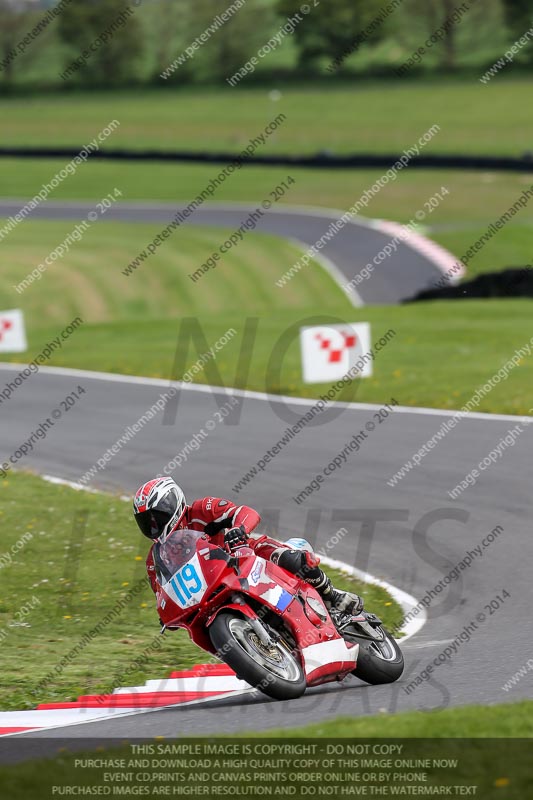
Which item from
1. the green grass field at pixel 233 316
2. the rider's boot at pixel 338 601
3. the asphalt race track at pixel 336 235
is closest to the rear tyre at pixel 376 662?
the rider's boot at pixel 338 601

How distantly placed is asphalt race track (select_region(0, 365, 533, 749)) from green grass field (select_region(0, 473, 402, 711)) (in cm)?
35

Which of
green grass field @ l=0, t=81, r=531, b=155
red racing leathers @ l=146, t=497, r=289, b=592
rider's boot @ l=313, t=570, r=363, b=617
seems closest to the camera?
red racing leathers @ l=146, t=497, r=289, b=592

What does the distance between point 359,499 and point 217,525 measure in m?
5.76

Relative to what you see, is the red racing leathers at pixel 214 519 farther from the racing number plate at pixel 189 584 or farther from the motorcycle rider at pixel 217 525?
the racing number plate at pixel 189 584

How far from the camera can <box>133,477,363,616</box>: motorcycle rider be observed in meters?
7.82

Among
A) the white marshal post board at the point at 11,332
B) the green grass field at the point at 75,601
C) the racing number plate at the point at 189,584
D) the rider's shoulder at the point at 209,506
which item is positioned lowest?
the white marshal post board at the point at 11,332

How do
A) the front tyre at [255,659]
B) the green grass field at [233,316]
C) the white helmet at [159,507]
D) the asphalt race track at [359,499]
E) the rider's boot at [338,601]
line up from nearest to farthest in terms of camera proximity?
the front tyre at [255,659] → the asphalt race track at [359,499] → the white helmet at [159,507] → the rider's boot at [338,601] → the green grass field at [233,316]

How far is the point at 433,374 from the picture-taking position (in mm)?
20875

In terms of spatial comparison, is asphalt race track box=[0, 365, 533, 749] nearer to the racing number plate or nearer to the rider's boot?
the rider's boot

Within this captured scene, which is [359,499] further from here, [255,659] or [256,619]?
[255,659]

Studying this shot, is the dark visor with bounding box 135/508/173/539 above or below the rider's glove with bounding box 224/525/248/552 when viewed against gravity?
below

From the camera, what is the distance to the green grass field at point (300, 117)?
68.3m

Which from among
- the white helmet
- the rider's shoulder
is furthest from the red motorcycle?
the rider's shoulder

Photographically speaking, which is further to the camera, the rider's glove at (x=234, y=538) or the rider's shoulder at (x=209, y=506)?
the rider's shoulder at (x=209, y=506)
